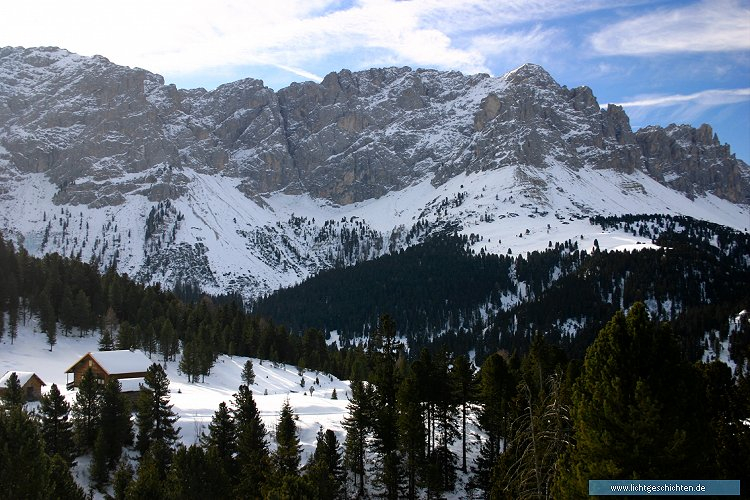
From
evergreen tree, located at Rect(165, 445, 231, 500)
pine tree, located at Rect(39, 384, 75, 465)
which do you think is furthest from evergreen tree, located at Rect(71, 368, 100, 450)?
evergreen tree, located at Rect(165, 445, 231, 500)

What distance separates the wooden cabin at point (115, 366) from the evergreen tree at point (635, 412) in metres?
55.7

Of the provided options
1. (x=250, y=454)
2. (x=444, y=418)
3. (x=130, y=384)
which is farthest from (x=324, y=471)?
(x=130, y=384)

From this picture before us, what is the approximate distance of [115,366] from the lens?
213 ft

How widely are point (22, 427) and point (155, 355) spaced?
219 feet

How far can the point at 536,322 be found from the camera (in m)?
168

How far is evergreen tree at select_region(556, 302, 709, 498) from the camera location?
571 inches

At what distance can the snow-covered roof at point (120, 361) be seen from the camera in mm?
64438

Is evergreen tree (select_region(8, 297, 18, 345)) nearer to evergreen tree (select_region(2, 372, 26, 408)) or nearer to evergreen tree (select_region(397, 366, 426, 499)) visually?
evergreen tree (select_region(2, 372, 26, 408))

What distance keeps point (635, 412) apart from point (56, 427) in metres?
42.3

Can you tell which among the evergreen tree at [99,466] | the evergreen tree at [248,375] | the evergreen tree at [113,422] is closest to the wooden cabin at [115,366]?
the evergreen tree at [248,375]

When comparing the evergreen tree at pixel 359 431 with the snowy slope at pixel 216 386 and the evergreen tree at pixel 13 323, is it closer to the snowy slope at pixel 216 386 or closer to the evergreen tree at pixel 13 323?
the snowy slope at pixel 216 386

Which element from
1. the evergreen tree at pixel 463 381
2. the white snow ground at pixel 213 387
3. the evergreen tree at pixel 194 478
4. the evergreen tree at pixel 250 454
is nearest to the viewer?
the evergreen tree at pixel 194 478

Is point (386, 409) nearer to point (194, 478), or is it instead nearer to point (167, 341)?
point (194, 478)

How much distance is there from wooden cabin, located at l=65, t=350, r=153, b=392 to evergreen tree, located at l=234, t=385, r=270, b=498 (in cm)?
2261
